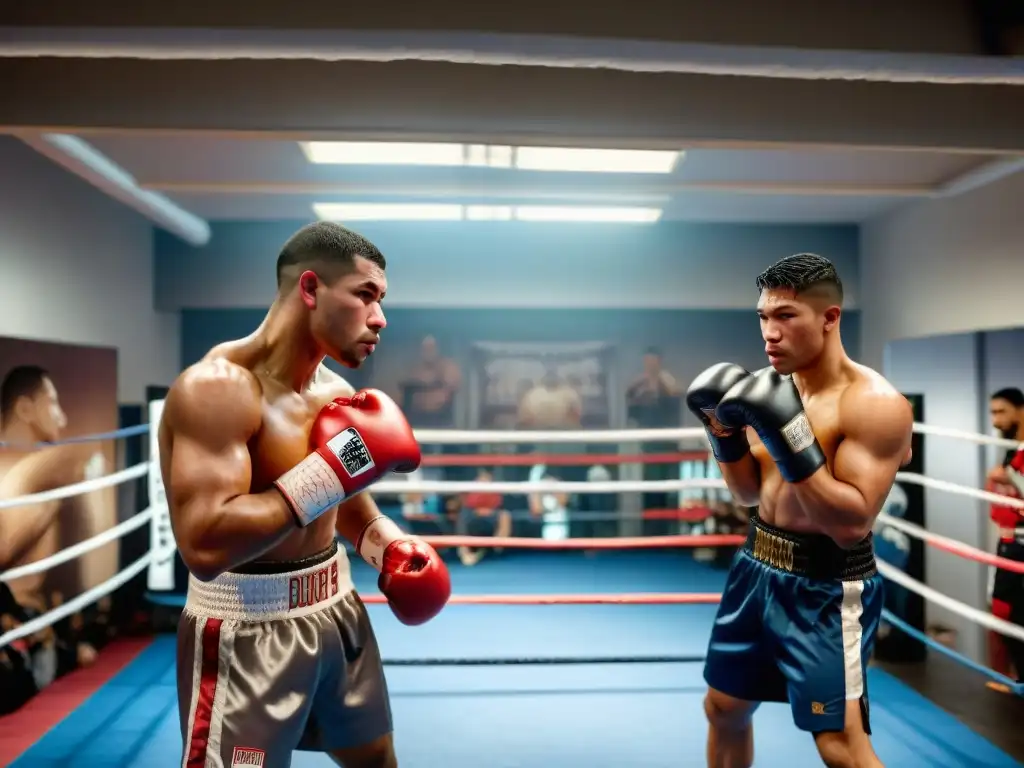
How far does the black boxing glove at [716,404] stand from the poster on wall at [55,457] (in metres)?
2.05

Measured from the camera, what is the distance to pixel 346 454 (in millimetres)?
1105

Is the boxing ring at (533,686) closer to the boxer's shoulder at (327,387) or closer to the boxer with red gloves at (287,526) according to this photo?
the boxer with red gloves at (287,526)

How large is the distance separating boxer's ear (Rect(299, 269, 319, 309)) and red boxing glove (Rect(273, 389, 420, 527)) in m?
0.18

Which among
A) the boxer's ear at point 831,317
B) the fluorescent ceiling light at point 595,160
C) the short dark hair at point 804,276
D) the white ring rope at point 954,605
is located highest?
the fluorescent ceiling light at point 595,160

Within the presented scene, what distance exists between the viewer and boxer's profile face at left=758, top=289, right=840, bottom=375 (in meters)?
1.45

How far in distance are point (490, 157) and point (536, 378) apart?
245 cm

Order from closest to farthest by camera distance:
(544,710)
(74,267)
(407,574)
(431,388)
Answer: (407,574) → (544,710) → (74,267) → (431,388)

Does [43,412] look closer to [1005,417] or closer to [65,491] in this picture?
[65,491]

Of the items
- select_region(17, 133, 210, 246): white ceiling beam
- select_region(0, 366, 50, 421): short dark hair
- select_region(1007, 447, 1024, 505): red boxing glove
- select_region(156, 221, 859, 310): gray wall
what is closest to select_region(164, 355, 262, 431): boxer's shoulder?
select_region(17, 133, 210, 246): white ceiling beam

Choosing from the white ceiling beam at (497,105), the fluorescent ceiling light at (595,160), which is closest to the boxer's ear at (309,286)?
the white ceiling beam at (497,105)

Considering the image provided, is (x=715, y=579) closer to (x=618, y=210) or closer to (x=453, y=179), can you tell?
(x=618, y=210)

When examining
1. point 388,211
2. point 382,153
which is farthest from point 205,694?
point 388,211

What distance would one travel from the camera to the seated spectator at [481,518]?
4805 mm

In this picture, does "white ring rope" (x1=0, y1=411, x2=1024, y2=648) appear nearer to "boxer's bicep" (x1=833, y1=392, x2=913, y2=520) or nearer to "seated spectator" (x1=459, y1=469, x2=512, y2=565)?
"boxer's bicep" (x1=833, y1=392, x2=913, y2=520)
